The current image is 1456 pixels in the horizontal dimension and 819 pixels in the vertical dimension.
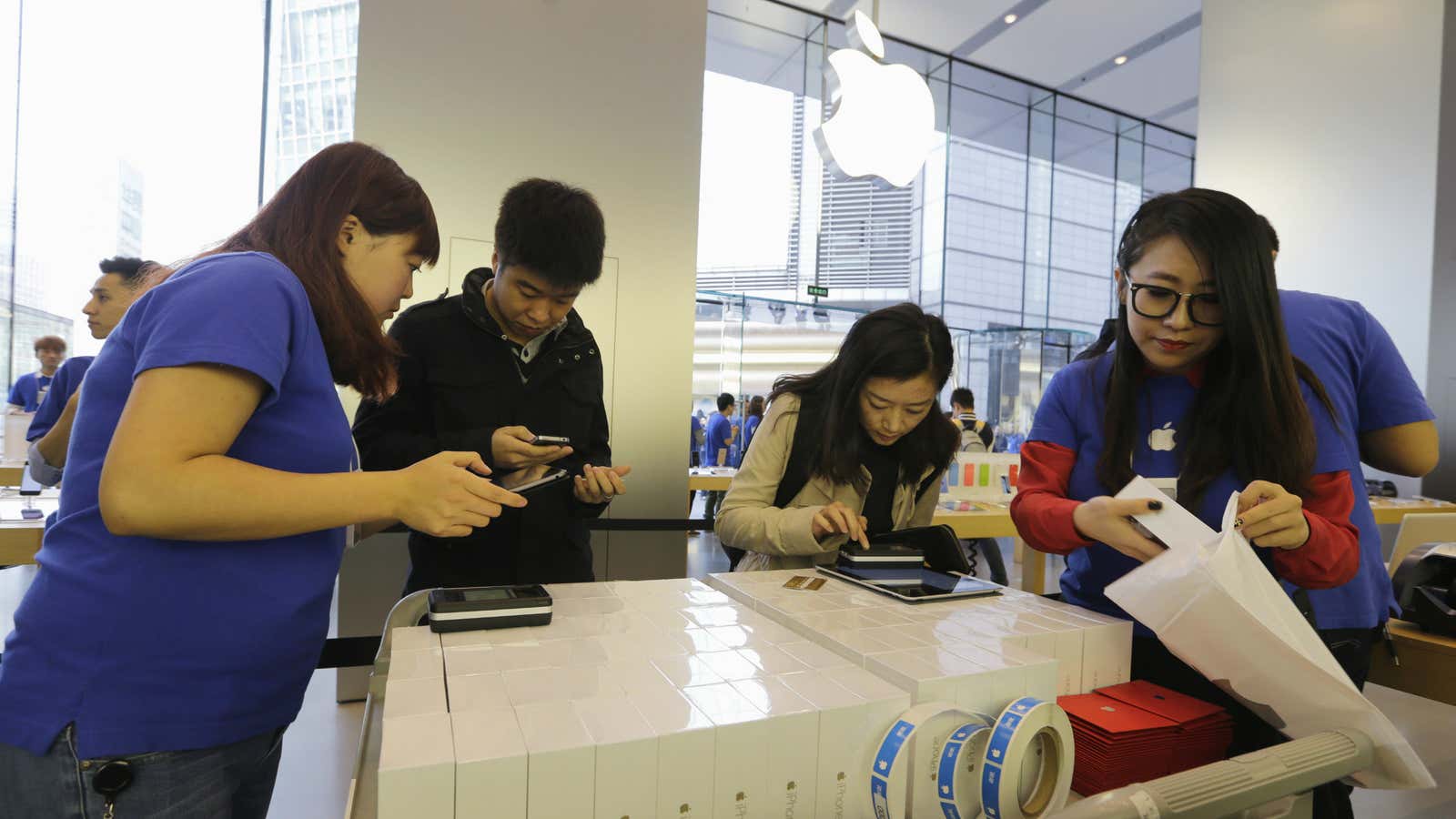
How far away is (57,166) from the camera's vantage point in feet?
16.8

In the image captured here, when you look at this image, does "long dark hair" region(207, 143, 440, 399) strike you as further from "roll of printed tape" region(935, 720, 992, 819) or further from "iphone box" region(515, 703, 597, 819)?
"roll of printed tape" region(935, 720, 992, 819)

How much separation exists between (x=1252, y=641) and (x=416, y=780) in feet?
2.80

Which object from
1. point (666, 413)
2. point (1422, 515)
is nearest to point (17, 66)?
point (666, 413)

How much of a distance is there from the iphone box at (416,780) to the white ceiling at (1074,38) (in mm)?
7127

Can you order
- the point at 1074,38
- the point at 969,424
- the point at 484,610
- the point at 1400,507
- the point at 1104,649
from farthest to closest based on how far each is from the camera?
the point at 1074,38
the point at 969,424
the point at 1400,507
the point at 1104,649
the point at 484,610

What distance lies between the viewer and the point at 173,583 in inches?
31.4

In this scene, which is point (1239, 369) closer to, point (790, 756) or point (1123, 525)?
point (1123, 525)

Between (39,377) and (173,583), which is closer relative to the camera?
(173,583)

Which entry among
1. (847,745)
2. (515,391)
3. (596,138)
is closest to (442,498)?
(847,745)

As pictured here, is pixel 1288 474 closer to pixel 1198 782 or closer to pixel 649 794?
pixel 1198 782

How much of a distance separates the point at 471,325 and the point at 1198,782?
1606 mm

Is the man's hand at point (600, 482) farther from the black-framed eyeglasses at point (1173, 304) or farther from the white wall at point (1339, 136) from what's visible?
the white wall at point (1339, 136)

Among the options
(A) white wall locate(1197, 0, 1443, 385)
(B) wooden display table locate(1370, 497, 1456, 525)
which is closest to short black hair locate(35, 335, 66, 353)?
(B) wooden display table locate(1370, 497, 1456, 525)

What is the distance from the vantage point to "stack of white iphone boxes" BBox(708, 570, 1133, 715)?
0.77 m
